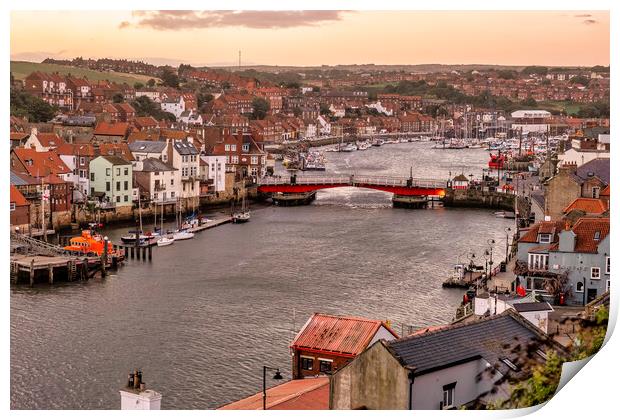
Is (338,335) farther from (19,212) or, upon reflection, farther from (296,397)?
(19,212)

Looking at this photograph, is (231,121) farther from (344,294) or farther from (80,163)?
(344,294)

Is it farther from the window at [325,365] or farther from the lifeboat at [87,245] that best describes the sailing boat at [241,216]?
the window at [325,365]

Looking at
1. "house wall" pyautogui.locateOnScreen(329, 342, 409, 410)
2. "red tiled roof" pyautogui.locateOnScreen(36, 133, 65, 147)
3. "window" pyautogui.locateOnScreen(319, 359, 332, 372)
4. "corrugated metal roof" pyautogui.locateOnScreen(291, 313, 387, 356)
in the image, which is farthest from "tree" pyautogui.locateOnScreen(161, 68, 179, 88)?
"house wall" pyautogui.locateOnScreen(329, 342, 409, 410)

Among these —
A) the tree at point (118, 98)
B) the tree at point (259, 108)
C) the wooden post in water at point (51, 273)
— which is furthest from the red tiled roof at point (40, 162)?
the tree at point (259, 108)

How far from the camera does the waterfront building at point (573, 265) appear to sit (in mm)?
8352

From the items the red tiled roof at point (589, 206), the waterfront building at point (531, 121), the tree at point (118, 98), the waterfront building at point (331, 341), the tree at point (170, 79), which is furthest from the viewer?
the waterfront building at point (531, 121)

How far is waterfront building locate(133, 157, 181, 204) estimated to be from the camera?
1480 cm

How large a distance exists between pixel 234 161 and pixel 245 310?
9651 mm

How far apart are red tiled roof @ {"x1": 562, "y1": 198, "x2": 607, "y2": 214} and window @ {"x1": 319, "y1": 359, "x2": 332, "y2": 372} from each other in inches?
175

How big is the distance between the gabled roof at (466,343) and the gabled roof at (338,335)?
36.6 inches

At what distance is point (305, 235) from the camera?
506 inches

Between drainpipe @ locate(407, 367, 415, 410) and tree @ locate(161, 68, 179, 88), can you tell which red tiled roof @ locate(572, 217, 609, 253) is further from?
tree @ locate(161, 68, 179, 88)

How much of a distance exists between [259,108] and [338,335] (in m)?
27.0

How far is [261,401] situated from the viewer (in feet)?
17.8
